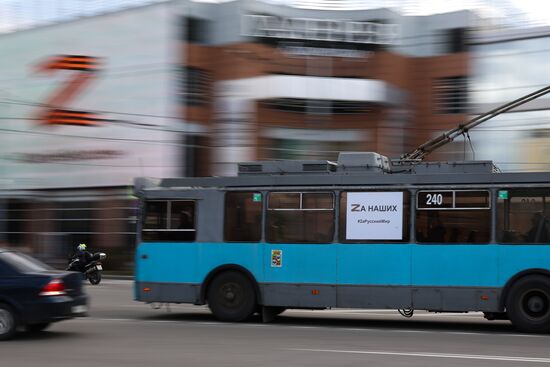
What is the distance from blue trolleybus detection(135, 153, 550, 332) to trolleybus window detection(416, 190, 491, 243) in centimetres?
2

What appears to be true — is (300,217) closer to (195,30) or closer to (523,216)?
(523,216)

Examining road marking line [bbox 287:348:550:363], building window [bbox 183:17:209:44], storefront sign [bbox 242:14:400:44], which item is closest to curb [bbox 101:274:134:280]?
building window [bbox 183:17:209:44]

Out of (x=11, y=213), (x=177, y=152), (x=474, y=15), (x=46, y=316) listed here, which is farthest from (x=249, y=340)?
(x=11, y=213)

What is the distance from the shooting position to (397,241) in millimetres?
13875

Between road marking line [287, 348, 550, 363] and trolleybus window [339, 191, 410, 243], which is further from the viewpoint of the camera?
trolleybus window [339, 191, 410, 243]

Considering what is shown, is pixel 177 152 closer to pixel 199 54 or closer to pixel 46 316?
pixel 199 54

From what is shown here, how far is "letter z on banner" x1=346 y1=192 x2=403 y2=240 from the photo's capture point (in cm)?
1391

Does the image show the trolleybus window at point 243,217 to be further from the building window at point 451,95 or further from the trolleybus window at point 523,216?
the building window at point 451,95

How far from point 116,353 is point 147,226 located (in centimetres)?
553

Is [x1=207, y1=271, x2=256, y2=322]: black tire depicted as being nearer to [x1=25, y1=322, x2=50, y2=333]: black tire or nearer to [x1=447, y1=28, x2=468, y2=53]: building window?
[x1=25, y1=322, x2=50, y2=333]: black tire

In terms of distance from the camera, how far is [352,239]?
1415 cm

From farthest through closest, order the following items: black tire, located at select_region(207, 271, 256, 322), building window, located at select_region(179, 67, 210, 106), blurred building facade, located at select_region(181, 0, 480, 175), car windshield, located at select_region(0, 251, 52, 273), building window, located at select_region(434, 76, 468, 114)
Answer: building window, located at select_region(179, 67, 210, 106), blurred building facade, located at select_region(181, 0, 480, 175), building window, located at select_region(434, 76, 468, 114), black tire, located at select_region(207, 271, 256, 322), car windshield, located at select_region(0, 251, 52, 273)

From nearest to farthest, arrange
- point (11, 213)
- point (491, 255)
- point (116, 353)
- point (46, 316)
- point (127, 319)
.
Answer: point (116, 353)
point (46, 316)
point (491, 255)
point (127, 319)
point (11, 213)

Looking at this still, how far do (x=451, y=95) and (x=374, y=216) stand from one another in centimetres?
2236
